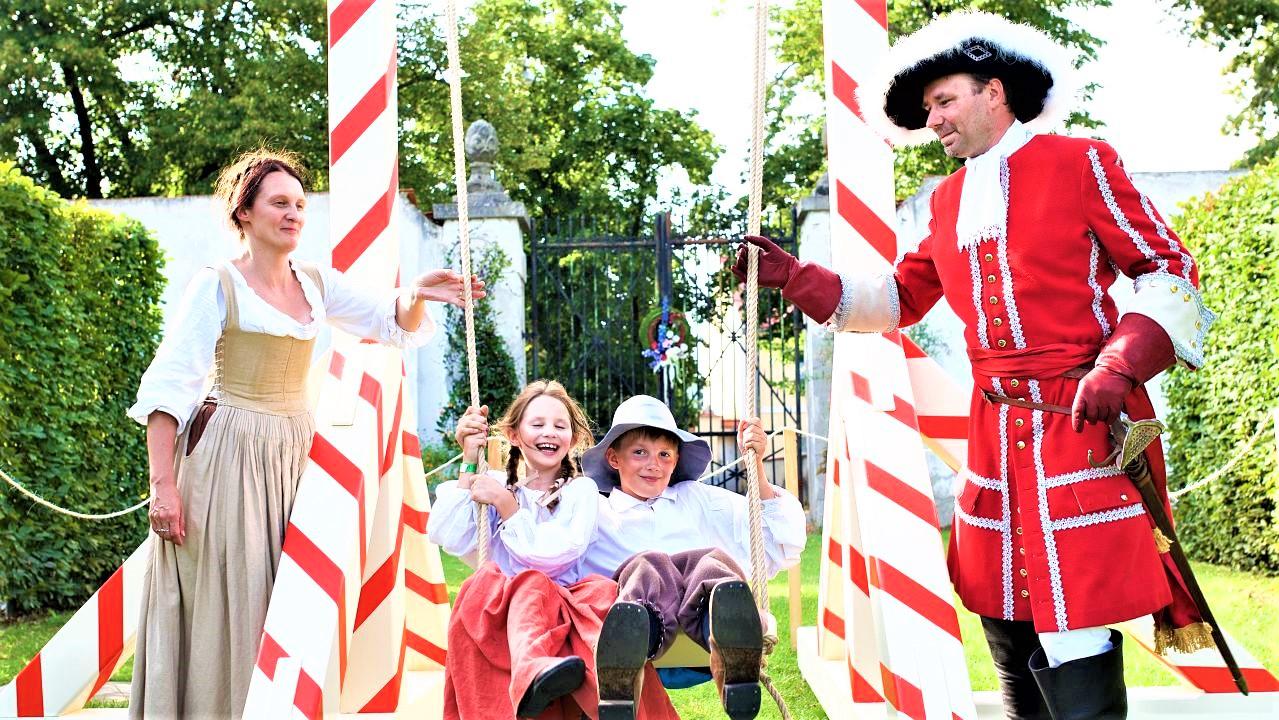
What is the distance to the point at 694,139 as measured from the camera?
62.3 feet

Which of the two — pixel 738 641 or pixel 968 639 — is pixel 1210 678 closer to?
pixel 738 641

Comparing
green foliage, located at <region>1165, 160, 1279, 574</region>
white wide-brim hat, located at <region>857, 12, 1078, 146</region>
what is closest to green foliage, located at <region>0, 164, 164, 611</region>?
white wide-brim hat, located at <region>857, 12, 1078, 146</region>

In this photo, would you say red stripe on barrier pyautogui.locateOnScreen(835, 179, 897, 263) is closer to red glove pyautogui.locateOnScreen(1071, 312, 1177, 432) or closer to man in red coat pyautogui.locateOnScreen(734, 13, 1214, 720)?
man in red coat pyautogui.locateOnScreen(734, 13, 1214, 720)

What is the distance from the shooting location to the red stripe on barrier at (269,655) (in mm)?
2830

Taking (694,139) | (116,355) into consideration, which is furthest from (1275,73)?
(116,355)

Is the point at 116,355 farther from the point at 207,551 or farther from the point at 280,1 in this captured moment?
the point at 280,1

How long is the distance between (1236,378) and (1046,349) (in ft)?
16.2

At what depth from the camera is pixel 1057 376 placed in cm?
244

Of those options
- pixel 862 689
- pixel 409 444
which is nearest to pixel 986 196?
pixel 862 689

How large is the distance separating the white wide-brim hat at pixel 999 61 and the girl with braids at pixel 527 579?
4.19 feet

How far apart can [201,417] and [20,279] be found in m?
3.03

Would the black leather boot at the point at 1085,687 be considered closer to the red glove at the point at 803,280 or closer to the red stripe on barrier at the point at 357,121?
the red glove at the point at 803,280

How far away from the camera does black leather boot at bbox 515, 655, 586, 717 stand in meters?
2.69

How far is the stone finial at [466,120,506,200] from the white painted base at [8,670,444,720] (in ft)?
21.1
